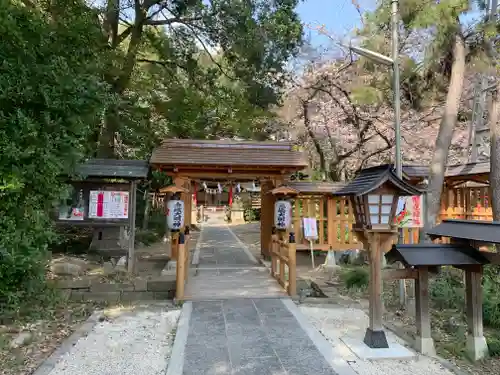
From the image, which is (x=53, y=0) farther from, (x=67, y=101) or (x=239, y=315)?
(x=239, y=315)

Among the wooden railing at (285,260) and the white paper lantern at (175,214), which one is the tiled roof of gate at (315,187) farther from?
the white paper lantern at (175,214)

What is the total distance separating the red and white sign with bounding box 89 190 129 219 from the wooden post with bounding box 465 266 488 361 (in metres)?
7.35

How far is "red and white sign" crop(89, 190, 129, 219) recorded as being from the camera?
9102 millimetres

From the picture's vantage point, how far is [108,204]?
919cm

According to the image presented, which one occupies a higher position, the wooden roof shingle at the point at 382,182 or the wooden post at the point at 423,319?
the wooden roof shingle at the point at 382,182

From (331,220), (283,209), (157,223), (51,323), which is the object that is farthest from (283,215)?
(157,223)

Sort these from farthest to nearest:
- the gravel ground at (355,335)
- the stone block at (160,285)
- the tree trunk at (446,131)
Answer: the tree trunk at (446,131)
the stone block at (160,285)
the gravel ground at (355,335)

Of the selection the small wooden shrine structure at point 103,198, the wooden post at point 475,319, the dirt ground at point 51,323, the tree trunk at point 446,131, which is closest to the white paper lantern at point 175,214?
the small wooden shrine structure at point 103,198

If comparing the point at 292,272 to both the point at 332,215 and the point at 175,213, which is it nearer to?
the point at 175,213

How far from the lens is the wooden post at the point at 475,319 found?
509cm

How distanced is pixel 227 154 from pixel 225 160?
0.30 metres

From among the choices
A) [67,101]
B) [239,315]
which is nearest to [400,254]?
[239,315]

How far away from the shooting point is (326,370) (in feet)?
14.4

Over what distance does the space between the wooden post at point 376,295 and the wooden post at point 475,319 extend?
1.17 metres
